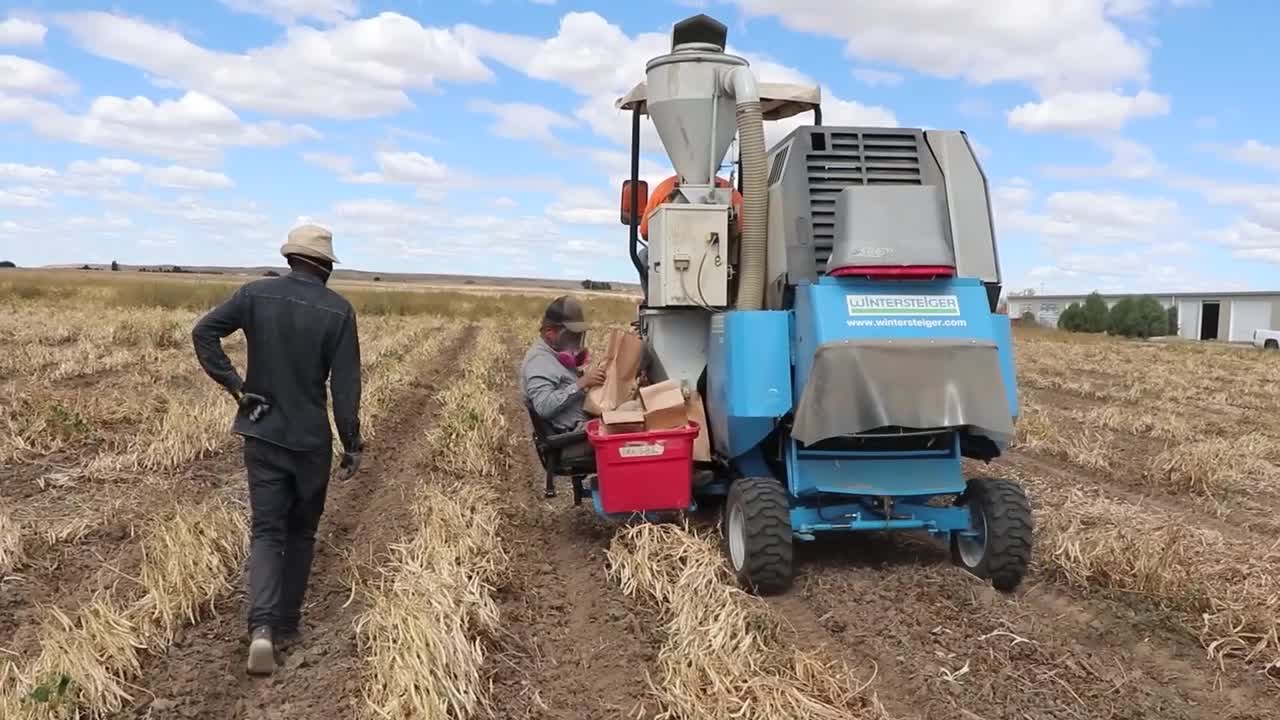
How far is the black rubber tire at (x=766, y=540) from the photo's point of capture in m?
5.70

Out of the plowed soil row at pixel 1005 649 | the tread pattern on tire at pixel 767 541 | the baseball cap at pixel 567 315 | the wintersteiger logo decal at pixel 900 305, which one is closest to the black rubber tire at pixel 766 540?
the tread pattern on tire at pixel 767 541

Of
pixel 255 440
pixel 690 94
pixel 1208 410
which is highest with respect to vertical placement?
pixel 690 94

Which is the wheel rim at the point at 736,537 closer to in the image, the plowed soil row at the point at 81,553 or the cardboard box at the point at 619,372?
the cardboard box at the point at 619,372

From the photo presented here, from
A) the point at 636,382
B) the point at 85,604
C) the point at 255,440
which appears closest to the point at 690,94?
the point at 636,382

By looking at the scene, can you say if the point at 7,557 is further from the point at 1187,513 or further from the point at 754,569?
the point at 1187,513

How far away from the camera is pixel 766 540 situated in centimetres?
569

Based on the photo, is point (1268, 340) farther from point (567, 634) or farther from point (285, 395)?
point (285, 395)

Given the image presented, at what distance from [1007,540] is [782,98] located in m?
3.86

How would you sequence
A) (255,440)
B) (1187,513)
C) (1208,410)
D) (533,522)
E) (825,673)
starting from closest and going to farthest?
(825,673)
(255,440)
(533,522)
(1187,513)
(1208,410)

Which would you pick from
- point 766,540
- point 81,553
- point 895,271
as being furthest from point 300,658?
point 895,271

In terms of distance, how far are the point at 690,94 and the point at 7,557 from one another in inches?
199

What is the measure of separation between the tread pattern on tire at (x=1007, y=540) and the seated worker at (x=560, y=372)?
2.62m

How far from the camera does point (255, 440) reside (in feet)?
16.3

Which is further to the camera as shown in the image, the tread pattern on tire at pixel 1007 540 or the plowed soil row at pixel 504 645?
the tread pattern on tire at pixel 1007 540
